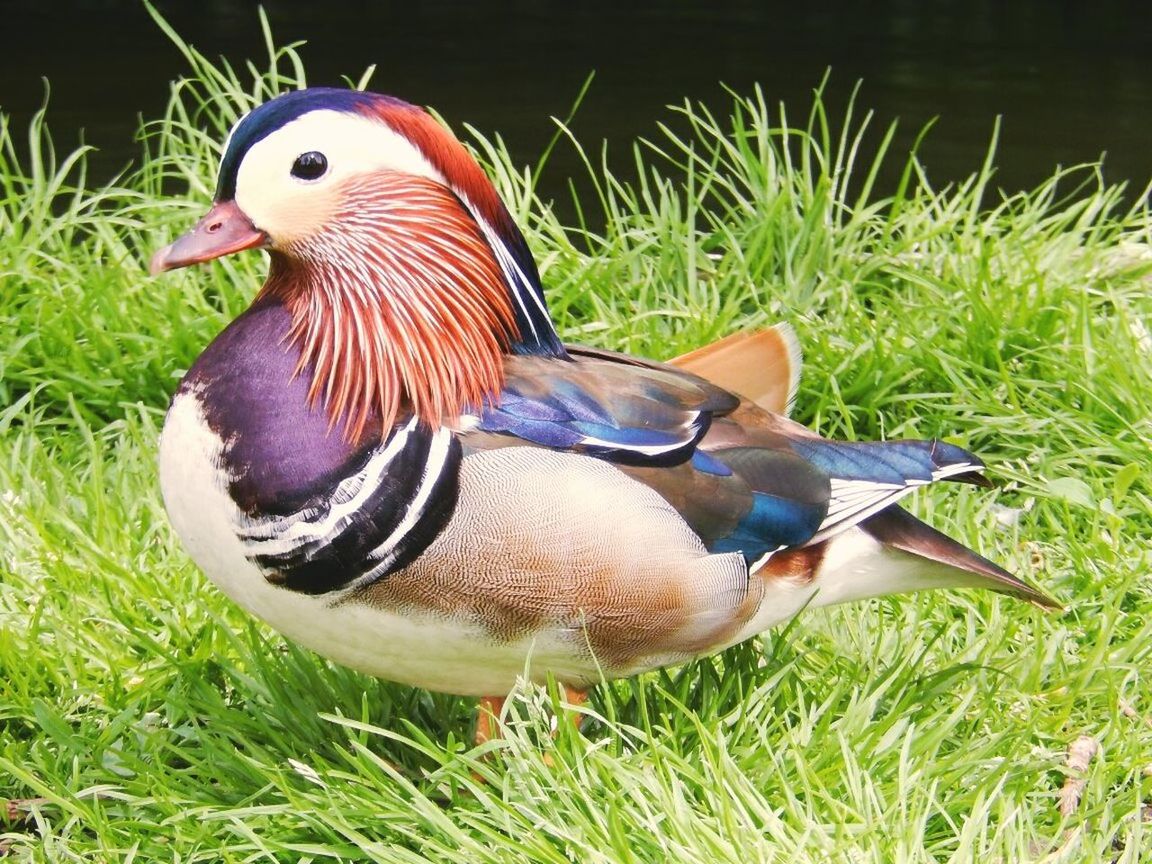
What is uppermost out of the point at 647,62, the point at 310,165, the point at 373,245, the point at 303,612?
the point at 310,165

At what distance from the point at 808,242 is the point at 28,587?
195 centimetres

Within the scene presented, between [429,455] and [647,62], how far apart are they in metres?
5.94

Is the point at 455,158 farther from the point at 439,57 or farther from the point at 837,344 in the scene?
the point at 439,57

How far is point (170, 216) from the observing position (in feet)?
12.6

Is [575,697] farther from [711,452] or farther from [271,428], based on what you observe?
[271,428]

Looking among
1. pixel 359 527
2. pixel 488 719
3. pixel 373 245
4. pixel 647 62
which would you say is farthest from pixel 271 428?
pixel 647 62

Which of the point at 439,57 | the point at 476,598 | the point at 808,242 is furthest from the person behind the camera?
the point at 439,57

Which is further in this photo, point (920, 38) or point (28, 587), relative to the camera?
point (920, 38)

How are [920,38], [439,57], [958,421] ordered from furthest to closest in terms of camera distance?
[920,38] → [439,57] → [958,421]

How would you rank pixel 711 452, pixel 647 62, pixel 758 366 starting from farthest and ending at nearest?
1. pixel 647 62
2. pixel 758 366
3. pixel 711 452

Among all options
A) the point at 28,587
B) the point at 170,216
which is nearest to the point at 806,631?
the point at 28,587

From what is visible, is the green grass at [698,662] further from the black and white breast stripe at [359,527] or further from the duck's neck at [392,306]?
the duck's neck at [392,306]

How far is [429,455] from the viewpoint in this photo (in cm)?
210

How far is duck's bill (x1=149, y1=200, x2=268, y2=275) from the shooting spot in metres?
2.02
